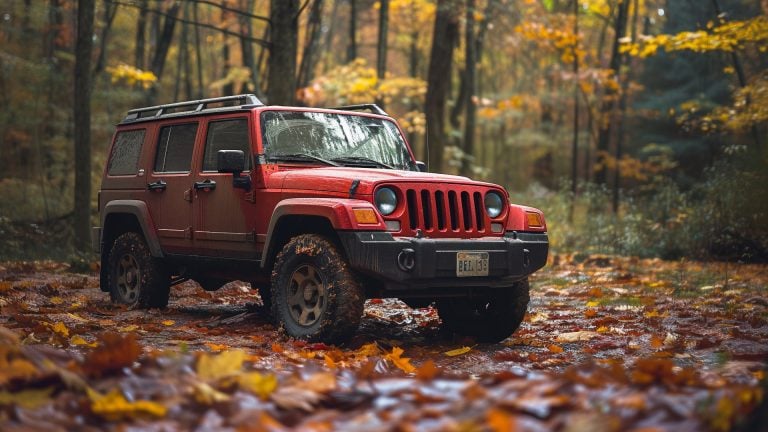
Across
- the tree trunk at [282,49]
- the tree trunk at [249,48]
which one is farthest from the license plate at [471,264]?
the tree trunk at [249,48]

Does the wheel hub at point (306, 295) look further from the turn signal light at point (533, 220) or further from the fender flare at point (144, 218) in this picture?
the fender flare at point (144, 218)

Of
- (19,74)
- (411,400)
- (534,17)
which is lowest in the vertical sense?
(411,400)

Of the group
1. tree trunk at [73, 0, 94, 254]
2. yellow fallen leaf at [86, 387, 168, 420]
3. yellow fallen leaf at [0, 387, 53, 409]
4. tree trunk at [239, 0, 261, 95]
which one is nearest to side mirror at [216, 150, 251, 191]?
yellow fallen leaf at [0, 387, 53, 409]

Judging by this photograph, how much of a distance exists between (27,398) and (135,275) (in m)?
6.19

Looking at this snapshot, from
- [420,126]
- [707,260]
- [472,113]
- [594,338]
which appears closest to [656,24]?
[472,113]

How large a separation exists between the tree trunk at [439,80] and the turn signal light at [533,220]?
11.0m

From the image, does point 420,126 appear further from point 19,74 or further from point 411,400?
point 411,400

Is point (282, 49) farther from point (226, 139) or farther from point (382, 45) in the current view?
point (382, 45)

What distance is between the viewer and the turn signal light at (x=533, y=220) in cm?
751

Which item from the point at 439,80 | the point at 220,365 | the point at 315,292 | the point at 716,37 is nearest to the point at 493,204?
the point at 315,292

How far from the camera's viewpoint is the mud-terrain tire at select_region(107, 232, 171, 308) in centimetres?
915

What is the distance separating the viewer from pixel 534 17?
79.3 ft

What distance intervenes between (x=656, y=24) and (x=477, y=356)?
38377mm

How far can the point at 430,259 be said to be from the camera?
21.5 feet
